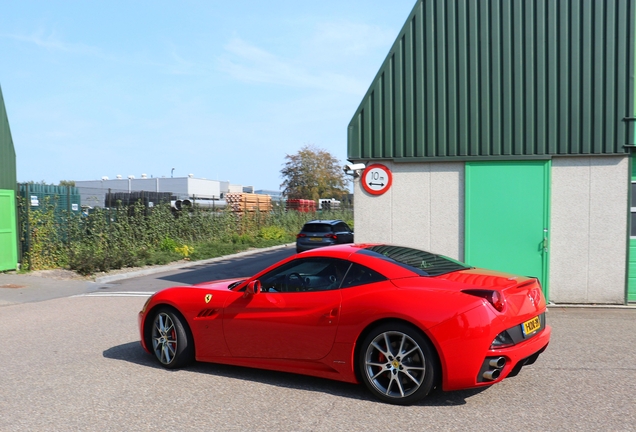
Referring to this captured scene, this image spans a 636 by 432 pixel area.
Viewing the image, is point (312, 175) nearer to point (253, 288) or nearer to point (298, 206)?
point (298, 206)

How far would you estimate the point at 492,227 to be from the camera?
443 inches

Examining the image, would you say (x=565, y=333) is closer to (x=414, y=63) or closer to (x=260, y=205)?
(x=414, y=63)

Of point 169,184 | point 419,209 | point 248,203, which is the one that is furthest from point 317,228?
point 169,184

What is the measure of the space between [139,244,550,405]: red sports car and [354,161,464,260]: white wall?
499 cm

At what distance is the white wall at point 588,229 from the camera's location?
1086cm

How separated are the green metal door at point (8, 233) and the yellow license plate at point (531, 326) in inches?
568

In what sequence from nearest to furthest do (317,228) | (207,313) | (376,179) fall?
(207,313) → (376,179) → (317,228)

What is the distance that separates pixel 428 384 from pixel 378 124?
732cm

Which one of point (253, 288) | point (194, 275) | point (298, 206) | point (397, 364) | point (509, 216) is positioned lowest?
point (194, 275)

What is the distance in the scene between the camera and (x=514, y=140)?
11.2 meters

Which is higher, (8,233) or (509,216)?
(509,216)

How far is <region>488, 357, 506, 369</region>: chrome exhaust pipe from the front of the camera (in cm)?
505

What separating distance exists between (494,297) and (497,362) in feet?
1.73

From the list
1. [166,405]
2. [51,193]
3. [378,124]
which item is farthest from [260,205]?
[166,405]
